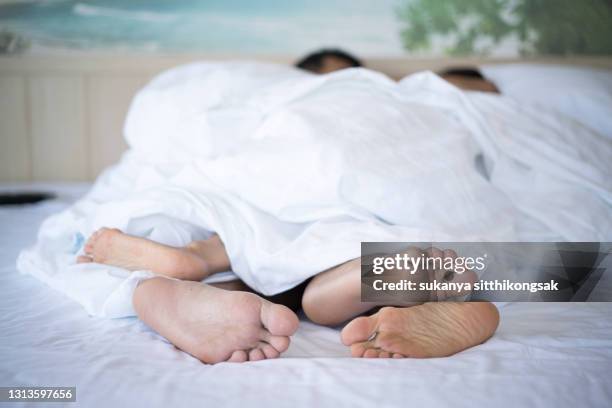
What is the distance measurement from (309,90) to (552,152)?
1.61 feet

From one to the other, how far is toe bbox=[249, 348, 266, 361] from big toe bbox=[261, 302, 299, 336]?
27 mm

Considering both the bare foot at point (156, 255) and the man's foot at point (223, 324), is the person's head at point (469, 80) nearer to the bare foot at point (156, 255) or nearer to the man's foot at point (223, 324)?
the bare foot at point (156, 255)

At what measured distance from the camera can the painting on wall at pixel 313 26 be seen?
6.16 ft

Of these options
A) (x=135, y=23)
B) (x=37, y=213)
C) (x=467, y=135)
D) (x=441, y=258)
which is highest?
(x=135, y=23)

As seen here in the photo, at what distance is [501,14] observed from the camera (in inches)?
78.4

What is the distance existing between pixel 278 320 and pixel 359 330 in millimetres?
93

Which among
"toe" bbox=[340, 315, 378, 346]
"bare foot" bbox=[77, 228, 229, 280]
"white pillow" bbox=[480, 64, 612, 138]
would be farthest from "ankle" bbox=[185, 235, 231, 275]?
"white pillow" bbox=[480, 64, 612, 138]

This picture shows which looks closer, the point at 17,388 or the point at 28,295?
the point at 17,388

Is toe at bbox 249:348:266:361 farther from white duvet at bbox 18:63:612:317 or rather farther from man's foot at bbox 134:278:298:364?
white duvet at bbox 18:63:612:317

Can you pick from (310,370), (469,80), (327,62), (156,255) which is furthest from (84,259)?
(469,80)

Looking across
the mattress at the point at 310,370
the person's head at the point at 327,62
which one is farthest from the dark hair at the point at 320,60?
the mattress at the point at 310,370

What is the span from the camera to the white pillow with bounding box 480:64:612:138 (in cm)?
145

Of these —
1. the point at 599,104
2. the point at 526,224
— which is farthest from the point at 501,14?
the point at 526,224

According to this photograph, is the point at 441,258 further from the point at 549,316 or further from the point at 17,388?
the point at 17,388
